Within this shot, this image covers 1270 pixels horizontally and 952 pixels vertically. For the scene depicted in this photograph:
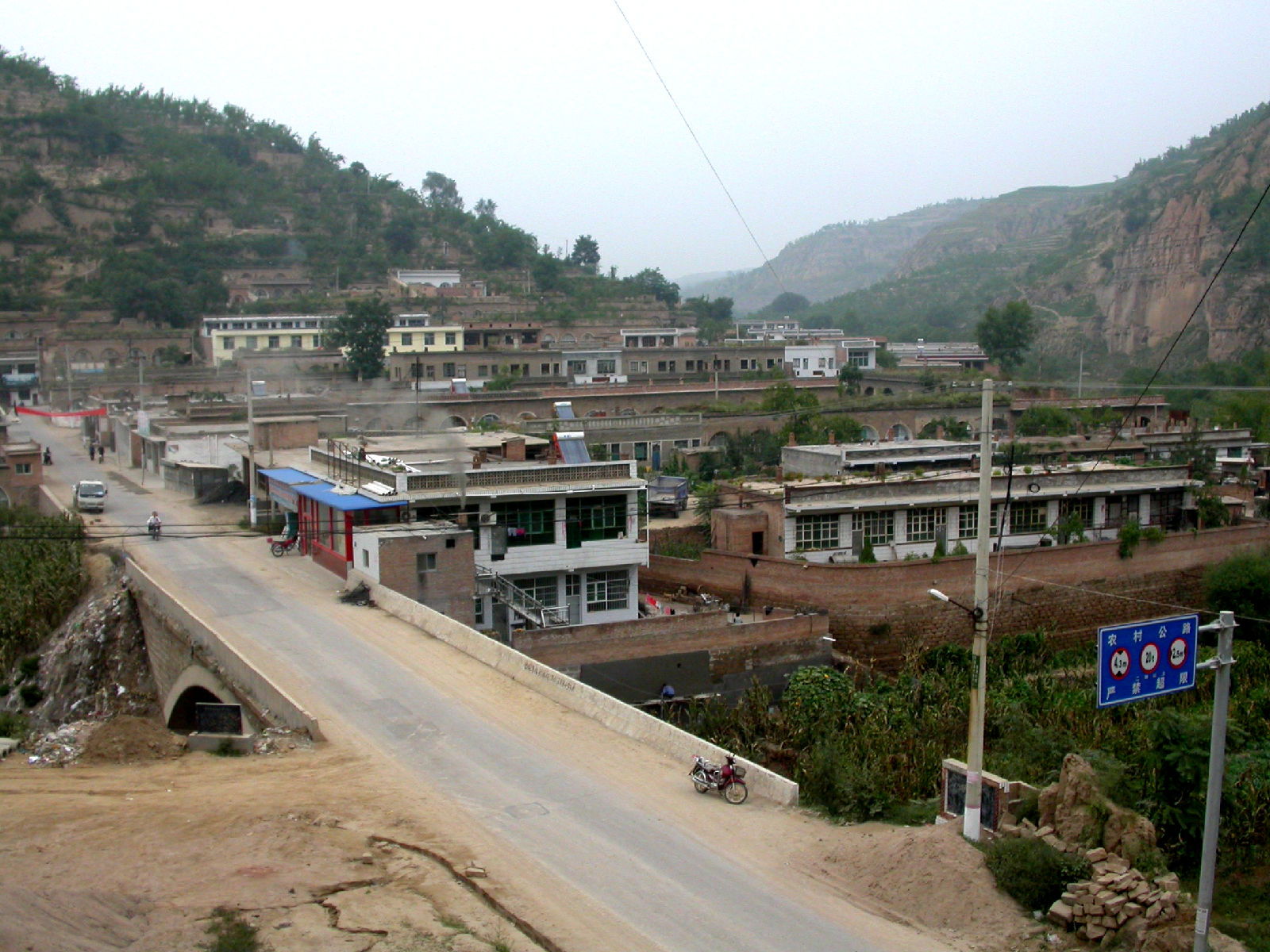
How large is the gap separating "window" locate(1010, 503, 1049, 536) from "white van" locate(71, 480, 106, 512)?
20.4 metres

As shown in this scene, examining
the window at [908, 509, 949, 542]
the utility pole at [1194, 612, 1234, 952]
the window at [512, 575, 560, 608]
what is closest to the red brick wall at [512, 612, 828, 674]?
the window at [512, 575, 560, 608]

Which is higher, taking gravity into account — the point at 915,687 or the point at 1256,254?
the point at 1256,254

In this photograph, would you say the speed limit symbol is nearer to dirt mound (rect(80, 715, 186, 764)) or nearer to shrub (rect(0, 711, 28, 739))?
dirt mound (rect(80, 715, 186, 764))

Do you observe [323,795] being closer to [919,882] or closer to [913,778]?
[919,882]

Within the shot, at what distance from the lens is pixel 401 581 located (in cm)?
1758

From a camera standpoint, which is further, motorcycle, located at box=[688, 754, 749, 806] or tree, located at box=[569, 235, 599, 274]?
tree, located at box=[569, 235, 599, 274]

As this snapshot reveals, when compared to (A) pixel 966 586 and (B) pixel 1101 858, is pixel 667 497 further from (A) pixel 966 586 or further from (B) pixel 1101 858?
(B) pixel 1101 858

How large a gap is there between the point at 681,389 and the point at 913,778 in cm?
3049

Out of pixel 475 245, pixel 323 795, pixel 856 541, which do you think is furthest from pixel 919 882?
pixel 475 245

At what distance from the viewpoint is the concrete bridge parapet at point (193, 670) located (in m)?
13.0

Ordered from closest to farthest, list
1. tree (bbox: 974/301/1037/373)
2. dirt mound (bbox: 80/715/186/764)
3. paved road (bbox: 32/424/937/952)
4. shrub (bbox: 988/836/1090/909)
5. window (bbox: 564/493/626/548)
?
1. paved road (bbox: 32/424/937/952)
2. shrub (bbox: 988/836/1090/909)
3. dirt mound (bbox: 80/715/186/764)
4. window (bbox: 564/493/626/548)
5. tree (bbox: 974/301/1037/373)

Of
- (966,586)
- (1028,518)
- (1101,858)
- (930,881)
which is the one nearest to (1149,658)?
(1101,858)

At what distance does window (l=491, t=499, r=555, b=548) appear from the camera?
799 inches

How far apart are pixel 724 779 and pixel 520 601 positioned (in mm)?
10055
